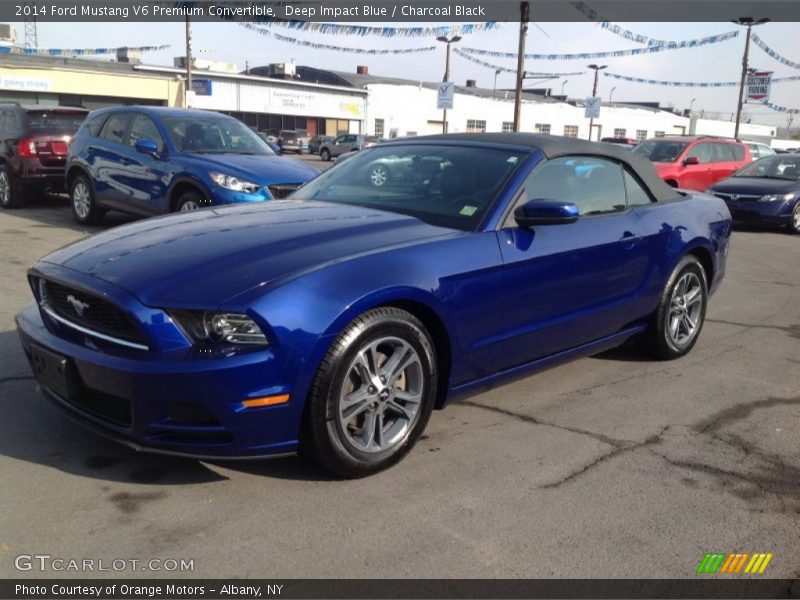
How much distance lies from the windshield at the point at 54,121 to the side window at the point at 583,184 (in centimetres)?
927

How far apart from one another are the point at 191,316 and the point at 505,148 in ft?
7.22

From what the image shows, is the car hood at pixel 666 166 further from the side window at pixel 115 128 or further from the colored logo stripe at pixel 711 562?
the colored logo stripe at pixel 711 562

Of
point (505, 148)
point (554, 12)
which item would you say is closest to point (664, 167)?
point (554, 12)

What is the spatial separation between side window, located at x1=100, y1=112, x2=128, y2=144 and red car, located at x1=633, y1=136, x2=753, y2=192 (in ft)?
37.1

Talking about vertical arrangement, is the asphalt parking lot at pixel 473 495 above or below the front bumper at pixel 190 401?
below

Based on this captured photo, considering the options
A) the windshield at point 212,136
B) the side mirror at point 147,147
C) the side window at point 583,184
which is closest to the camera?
the side window at point 583,184

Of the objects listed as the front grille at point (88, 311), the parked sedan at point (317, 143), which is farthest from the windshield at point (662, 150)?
the parked sedan at point (317, 143)

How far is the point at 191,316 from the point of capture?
2.83m

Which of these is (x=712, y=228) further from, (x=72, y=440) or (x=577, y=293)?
(x=72, y=440)

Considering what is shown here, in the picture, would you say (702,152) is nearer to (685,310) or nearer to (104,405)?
(685,310)

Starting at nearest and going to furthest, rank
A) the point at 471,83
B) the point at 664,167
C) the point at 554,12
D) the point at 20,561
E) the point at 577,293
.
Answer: the point at 20,561 → the point at 577,293 → the point at 664,167 → the point at 554,12 → the point at 471,83

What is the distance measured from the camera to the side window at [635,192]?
15.7ft

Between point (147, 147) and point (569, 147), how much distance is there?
5.72 metres

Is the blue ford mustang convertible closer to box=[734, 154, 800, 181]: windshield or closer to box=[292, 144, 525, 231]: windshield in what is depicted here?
box=[292, 144, 525, 231]: windshield
